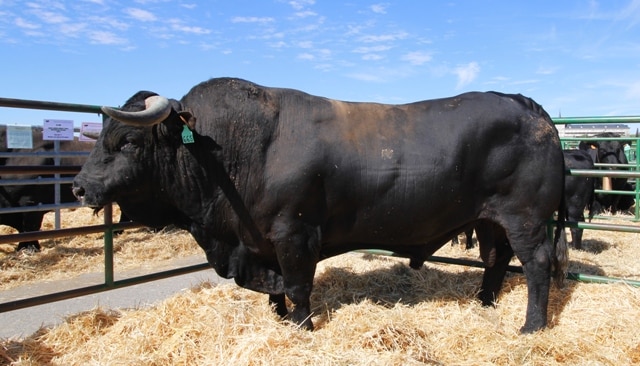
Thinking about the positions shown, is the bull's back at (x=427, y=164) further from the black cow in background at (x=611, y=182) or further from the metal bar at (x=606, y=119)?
the black cow in background at (x=611, y=182)

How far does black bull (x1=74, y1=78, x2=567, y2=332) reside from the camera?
3.78 metres

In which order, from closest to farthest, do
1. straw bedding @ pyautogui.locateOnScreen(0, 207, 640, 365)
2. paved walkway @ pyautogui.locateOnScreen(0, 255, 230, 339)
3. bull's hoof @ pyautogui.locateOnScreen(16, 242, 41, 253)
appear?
1. straw bedding @ pyautogui.locateOnScreen(0, 207, 640, 365)
2. paved walkway @ pyautogui.locateOnScreen(0, 255, 230, 339)
3. bull's hoof @ pyautogui.locateOnScreen(16, 242, 41, 253)

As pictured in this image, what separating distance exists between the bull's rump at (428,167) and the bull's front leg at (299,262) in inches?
6.5

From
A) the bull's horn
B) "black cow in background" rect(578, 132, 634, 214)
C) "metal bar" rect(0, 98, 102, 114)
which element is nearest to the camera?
the bull's horn

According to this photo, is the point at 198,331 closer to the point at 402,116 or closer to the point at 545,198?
the point at 402,116

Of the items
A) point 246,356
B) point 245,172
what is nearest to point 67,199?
point 245,172

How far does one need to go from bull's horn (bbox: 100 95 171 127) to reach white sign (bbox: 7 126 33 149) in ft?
11.5

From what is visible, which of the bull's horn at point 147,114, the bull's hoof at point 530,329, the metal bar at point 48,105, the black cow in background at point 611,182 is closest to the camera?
the bull's horn at point 147,114

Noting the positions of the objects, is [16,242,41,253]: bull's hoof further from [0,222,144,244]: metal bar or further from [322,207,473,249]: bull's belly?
[322,207,473,249]: bull's belly

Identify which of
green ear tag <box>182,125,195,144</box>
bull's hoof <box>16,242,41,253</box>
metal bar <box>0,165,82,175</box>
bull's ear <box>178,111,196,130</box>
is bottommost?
bull's hoof <box>16,242,41,253</box>

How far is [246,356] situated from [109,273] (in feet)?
5.52

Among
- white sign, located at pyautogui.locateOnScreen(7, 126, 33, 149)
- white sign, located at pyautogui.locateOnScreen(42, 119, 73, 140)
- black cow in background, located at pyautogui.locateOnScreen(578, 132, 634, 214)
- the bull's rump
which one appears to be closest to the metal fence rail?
the bull's rump

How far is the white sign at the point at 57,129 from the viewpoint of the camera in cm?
633

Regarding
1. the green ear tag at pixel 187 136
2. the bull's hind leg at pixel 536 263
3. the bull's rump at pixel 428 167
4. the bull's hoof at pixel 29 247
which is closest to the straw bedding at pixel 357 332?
the bull's hind leg at pixel 536 263
